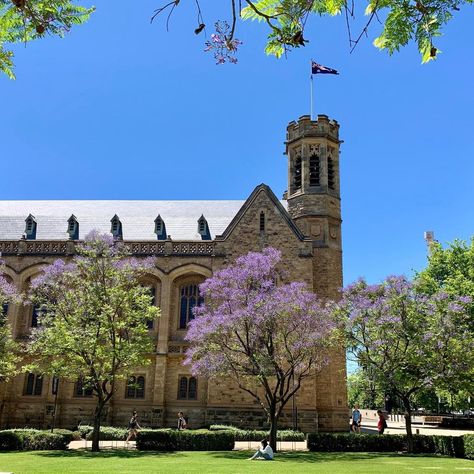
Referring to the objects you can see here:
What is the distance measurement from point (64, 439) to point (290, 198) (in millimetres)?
22541

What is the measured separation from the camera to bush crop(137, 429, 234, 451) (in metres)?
22.8

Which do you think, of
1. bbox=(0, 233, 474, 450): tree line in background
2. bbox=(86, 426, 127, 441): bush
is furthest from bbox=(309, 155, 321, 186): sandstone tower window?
bbox=(86, 426, 127, 441): bush

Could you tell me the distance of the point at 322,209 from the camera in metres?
36.8

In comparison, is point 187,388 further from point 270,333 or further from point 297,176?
point 297,176

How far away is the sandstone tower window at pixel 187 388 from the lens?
32875mm

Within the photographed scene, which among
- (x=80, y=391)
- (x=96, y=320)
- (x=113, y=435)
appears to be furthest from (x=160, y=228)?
(x=113, y=435)

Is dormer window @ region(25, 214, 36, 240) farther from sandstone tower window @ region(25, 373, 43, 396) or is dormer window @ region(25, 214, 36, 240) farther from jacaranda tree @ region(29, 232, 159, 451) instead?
jacaranda tree @ region(29, 232, 159, 451)

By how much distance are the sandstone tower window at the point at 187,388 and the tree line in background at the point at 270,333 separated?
7986mm

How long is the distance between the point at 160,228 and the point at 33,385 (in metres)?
13.3

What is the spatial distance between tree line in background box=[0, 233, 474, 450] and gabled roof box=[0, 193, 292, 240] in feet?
41.2

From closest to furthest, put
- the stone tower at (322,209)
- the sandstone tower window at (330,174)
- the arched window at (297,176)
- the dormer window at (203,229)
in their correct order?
the stone tower at (322,209) < the dormer window at (203,229) < the sandstone tower window at (330,174) < the arched window at (297,176)

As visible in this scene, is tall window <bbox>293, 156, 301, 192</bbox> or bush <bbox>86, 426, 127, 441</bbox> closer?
bush <bbox>86, 426, 127, 441</bbox>

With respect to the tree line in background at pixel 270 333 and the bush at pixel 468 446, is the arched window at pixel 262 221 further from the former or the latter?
the bush at pixel 468 446

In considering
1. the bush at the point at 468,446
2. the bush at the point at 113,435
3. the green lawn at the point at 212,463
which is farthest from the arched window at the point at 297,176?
the bush at the point at 468,446
